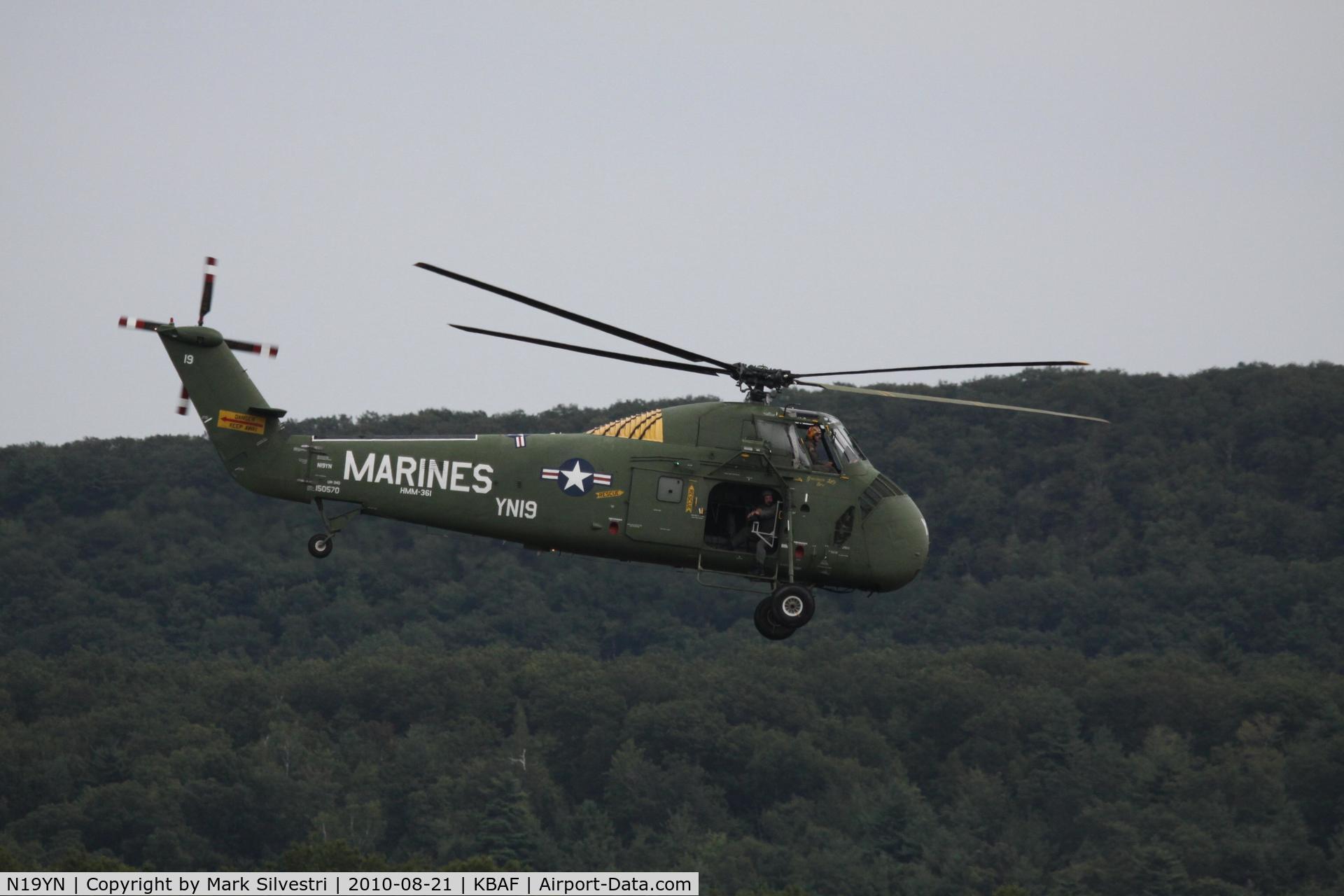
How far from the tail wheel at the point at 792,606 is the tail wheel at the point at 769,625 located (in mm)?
121

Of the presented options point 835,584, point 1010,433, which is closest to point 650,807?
point 1010,433

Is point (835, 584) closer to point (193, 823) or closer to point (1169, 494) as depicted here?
point (193, 823)

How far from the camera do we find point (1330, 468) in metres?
199

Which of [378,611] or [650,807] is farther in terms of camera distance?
[378,611]

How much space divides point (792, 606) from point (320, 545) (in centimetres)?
788

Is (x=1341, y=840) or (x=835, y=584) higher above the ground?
(x=835, y=584)

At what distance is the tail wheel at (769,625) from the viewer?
3388 centimetres

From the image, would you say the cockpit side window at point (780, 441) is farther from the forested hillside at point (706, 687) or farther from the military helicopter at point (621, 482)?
the forested hillside at point (706, 687)

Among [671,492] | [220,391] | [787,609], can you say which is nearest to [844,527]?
[787,609]

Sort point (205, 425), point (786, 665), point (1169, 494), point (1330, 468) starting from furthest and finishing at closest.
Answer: point (1330, 468)
point (1169, 494)
point (786, 665)
point (205, 425)

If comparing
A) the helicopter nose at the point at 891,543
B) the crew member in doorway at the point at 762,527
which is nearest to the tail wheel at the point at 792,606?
the crew member in doorway at the point at 762,527

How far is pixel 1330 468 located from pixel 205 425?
180811 millimetres

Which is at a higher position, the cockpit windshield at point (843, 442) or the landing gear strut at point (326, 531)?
the cockpit windshield at point (843, 442)
